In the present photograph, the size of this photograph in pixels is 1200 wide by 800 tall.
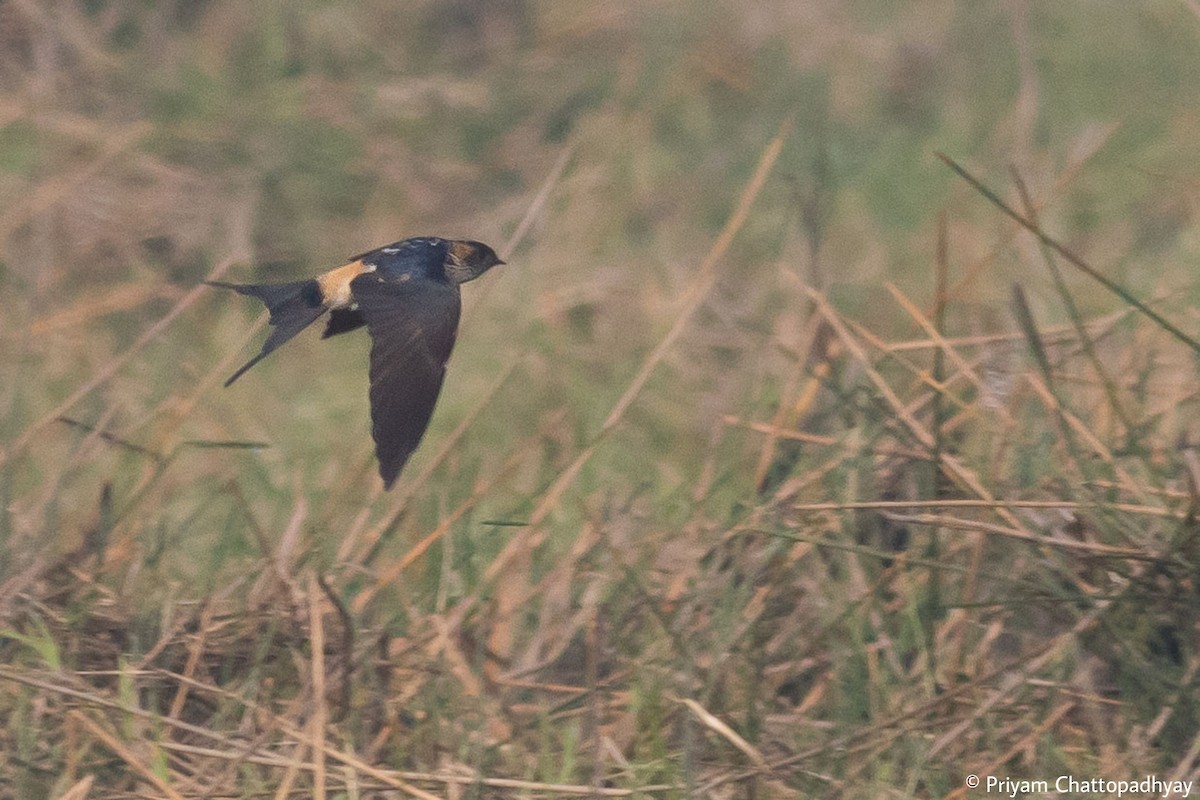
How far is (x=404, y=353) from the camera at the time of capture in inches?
74.0

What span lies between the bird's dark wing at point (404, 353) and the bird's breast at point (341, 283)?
0.22 ft

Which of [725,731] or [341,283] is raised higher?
[341,283]

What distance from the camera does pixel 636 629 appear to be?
92.0 inches

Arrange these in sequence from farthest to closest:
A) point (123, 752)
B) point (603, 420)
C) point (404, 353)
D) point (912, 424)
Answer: point (603, 420)
point (912, 424)
point (123, 752)
point (404, 353)

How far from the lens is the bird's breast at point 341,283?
216cm

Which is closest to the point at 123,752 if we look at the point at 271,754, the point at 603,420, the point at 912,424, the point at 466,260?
the point at 271,754

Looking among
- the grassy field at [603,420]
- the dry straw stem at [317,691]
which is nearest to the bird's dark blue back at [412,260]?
the grassy field at [603,420]

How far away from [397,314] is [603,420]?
112cm

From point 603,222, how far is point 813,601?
1940mm

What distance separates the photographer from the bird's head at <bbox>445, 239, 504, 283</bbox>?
7.18ft

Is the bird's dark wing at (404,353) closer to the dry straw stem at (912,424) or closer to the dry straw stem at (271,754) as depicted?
the dry straw stem at (271,754)

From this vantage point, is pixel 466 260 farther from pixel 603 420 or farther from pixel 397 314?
pixel 603 420

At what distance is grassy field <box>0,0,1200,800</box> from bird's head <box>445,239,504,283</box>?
0.18m

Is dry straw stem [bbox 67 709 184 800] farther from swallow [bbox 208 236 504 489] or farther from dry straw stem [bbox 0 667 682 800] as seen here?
swallow [bbox 208 236 504 489]
